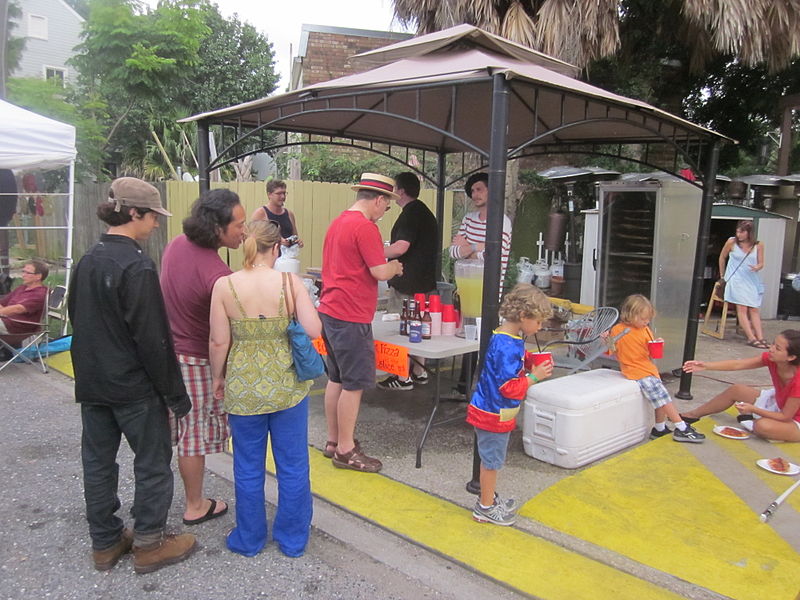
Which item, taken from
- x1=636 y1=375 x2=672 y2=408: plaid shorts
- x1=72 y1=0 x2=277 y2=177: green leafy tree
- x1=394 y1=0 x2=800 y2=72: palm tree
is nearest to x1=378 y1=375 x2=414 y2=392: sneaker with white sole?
x1=636 y1=375 x2=672 y2=408: plaid shorts

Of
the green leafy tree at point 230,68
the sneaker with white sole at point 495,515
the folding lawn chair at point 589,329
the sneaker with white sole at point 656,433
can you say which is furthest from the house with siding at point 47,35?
the sneaker with white sole at point 495,515

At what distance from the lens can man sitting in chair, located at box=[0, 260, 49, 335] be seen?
20.4 feet

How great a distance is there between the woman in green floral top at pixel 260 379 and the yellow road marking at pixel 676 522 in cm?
Result: 136

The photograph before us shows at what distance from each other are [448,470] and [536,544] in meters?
0.96

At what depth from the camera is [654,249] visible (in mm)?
6172

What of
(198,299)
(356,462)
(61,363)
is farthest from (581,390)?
(61,363)

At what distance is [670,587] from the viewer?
2.80 m

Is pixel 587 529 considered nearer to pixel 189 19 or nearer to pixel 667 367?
pixel 667 367

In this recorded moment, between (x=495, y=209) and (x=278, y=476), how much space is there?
5.82ft

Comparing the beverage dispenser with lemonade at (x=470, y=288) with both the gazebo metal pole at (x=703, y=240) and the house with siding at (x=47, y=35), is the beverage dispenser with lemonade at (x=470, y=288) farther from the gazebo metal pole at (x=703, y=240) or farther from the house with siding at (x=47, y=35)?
the house with siding at (x=47, y=35)

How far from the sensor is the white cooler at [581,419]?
4.03 m

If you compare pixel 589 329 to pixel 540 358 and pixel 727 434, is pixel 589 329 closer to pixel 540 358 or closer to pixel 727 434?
pixel 727 434

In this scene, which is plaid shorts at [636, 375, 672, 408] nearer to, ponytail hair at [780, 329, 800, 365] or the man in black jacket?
ponytail hair at [780, 329, 800, 365]

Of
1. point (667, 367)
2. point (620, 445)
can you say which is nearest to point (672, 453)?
point (620, 445)
